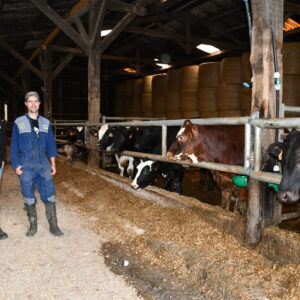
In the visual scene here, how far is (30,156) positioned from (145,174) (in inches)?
70.8

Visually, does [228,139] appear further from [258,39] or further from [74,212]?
[74,212]

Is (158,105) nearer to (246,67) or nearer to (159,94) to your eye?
(159,94)

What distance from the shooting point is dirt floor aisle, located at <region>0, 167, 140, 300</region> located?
2.33 meters

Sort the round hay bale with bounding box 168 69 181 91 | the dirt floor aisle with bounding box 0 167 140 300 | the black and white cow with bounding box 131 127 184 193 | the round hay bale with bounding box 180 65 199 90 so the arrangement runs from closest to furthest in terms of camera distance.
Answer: the dirt floor aisle with bounding box 0 167 140 300
the black and white cow with bounding box 131 127 184 193
the round hay bale with bounding box 180 65 199 90
the round hay bale with bounding box 168 69 181 91

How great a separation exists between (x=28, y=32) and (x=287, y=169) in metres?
10.2

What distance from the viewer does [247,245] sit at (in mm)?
2789

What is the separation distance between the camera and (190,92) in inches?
440

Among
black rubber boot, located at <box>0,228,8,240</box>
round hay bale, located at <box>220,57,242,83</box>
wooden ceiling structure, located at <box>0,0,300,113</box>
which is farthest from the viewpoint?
round hay bale, located at <box>220,57,242,83</box>

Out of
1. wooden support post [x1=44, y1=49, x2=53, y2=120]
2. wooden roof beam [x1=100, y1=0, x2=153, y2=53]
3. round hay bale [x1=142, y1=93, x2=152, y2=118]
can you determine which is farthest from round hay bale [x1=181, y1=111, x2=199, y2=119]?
wooden roof beam [x1=100, y1=0, x2=153, y2=53]

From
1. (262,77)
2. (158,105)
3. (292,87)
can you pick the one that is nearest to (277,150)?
(262,77)

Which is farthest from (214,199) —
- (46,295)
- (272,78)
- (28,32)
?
(28,32)

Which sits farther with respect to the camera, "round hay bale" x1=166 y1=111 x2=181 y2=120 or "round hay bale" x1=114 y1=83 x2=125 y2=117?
"round hay bale" x1=114 y1=83 x2=125 y2=117

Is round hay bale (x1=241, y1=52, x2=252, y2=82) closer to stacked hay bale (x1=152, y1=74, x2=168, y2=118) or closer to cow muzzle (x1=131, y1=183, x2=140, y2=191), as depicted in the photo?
stacked hay bale (x1=152, y1=74, x2=168, y2=118)

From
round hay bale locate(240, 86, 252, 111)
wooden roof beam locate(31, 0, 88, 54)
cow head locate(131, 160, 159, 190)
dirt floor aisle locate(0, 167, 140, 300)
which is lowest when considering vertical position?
dirt floor aisle locate(0, 167, 140, 300)
